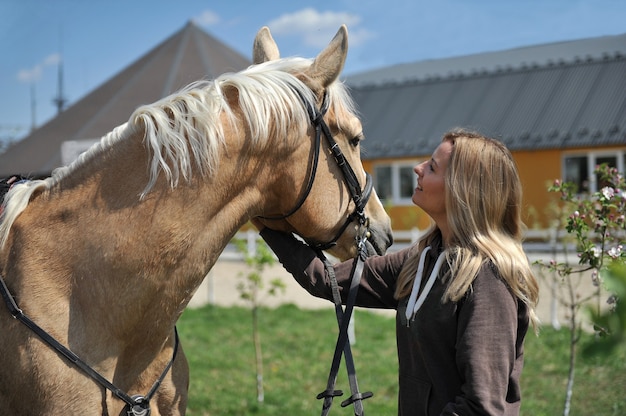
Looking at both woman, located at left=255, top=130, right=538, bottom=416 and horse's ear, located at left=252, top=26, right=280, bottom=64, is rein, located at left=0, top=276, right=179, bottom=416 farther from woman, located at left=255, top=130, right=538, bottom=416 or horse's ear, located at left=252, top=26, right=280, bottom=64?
horse's ear, located at left=252, top=26, right=280, bottom=64

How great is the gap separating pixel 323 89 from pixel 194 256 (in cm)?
75

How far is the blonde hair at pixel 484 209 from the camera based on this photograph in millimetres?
2064

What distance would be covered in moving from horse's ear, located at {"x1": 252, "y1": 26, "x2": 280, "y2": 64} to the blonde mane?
305 millimetres

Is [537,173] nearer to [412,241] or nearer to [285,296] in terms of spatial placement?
[412,241]

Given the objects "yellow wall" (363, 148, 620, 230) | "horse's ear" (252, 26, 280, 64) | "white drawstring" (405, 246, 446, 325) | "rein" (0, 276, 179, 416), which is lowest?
"rein" (0, 276, 179, 416)

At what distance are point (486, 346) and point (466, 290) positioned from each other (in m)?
0.18

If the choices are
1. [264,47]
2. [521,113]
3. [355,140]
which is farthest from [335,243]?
[521,113]

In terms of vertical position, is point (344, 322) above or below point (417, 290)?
below

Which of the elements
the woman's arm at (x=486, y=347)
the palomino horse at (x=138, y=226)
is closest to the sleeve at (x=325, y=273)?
the palomino horse at (x=138, y=226)

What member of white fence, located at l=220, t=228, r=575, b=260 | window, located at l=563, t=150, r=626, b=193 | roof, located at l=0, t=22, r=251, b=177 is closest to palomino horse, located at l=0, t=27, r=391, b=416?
white fence, located at l=220, t=228, r=575, b=260

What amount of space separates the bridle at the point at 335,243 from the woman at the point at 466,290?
0.56 ft

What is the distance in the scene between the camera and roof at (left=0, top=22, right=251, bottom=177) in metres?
16.7

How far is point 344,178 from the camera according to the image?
2.41 metres

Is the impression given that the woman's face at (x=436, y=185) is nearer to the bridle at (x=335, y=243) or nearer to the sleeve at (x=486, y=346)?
the bridle at (x=335, y=243)
